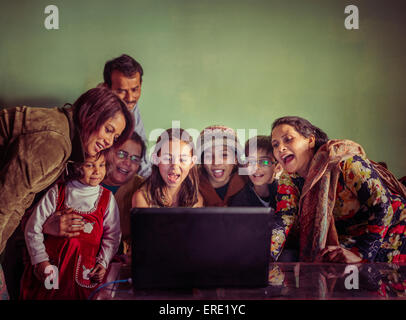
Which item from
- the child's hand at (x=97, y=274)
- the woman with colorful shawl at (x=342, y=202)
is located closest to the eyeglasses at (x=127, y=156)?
the child's hand at (x=97, y=274)

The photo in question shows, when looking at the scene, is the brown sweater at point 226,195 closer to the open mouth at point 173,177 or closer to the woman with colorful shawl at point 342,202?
the open mouth at point 173,177

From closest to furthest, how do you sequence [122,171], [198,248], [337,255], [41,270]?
[198,248]
[337,255]
[41,270]
[122,171]

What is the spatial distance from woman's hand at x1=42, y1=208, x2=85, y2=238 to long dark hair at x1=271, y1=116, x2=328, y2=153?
4.57 feet

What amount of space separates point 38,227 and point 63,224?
0.15 metres

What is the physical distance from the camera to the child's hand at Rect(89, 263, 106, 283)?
230 cm

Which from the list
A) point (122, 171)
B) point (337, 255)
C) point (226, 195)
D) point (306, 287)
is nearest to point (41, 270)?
point (122, 171)

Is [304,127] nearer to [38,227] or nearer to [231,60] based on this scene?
[231,60]

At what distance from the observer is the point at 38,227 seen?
2.29 meters

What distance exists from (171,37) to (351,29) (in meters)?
1.19

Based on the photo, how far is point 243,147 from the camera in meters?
2.41

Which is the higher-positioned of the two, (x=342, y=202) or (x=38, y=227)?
(x=342, y=202)

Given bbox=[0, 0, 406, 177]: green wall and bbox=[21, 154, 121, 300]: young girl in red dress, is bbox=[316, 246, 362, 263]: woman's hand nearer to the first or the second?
bbox=[0, 0, 406, 177]: green wall

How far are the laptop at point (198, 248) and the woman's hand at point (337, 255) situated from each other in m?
1.02

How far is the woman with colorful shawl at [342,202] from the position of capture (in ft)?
7.07
